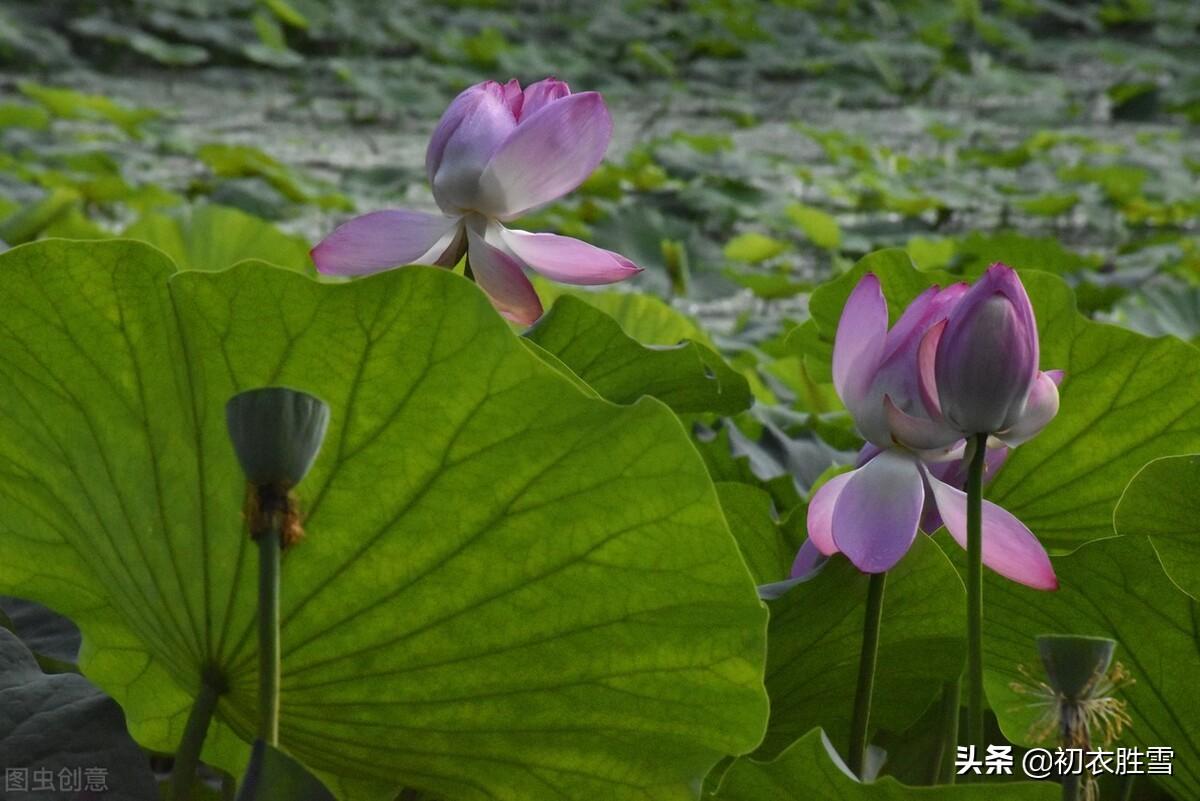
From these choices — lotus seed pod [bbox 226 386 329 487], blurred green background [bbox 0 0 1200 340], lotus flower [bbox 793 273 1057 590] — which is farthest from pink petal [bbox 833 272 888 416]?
blurred green background [bbox 0 0 1200 340]

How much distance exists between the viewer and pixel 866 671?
479mm

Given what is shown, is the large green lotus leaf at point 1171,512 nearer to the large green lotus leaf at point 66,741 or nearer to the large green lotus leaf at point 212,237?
the large green lotus leaf at point 66,741

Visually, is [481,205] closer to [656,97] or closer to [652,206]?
[652,206]

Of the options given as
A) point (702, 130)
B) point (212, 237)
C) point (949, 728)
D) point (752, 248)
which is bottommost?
point (702, 130)

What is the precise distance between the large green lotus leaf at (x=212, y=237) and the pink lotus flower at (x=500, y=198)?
863mm

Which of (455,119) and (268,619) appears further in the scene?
(455,119)

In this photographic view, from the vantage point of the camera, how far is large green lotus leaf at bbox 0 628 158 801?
45cm

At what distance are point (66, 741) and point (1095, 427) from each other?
46cm

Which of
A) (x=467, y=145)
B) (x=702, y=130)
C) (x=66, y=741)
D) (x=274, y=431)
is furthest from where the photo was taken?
(x=702, y=130)

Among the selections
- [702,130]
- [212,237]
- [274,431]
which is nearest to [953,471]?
[274,431]

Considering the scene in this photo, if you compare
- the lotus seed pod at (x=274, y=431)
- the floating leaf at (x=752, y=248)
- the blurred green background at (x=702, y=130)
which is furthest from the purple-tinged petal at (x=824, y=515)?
the floating leaf at (x=752, y=248)

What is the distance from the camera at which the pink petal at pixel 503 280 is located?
0.58 meters

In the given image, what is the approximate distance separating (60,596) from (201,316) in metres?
0.13

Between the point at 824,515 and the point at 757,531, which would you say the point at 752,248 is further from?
the point at 824,515
